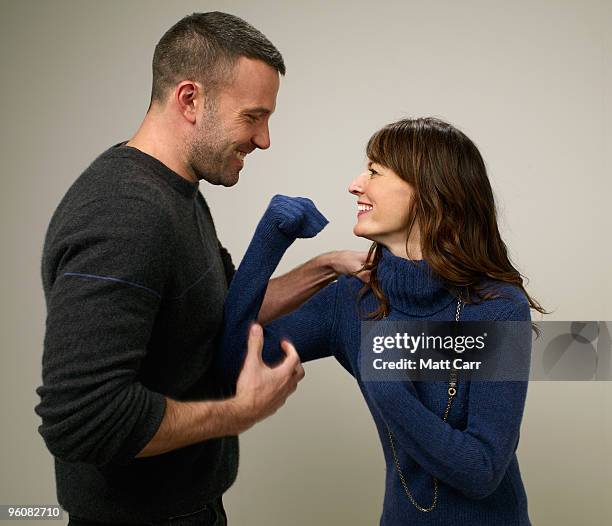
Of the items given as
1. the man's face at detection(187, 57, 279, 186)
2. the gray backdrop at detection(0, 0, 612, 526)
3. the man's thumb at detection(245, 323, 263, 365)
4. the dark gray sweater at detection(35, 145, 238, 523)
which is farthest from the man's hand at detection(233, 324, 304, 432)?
the gray backdrop at detection(0, 0, 612, 526)

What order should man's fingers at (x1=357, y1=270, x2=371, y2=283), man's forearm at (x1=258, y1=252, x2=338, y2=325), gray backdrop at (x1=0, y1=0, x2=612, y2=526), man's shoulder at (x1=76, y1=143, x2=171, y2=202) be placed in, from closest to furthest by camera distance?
1. man's shoulder at (x1=76, y1=143, x2=171, y2=202)
2. man's fingers at (x1=357, y1=270, x2=371, y2=283)
3. man's forearm at (x1=258, y1=252, x2=338, y2=325)
4. gray backdrop at (x1=0, y1=0, x2=612, y2=526)

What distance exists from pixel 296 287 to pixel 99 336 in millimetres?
681

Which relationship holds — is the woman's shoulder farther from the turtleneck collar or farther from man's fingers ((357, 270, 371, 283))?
man's fingers ((357, 270, 371, 283))

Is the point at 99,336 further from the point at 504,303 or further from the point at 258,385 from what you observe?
the point at 504,303

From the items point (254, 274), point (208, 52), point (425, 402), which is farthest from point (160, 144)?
point (425, 402)

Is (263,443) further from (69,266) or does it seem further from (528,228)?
(69,266)

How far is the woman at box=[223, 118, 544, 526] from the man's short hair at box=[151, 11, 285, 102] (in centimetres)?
27

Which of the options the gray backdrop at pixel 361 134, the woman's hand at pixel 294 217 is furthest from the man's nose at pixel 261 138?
the gray backdrop at pixel 361 134

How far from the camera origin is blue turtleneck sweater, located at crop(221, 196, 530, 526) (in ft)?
4.25

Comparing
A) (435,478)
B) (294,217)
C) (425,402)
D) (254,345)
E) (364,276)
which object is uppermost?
(294,217)

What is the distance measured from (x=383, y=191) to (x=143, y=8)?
1482 mm

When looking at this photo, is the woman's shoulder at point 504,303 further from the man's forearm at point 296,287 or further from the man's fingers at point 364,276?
the man's forearm at point 296,287

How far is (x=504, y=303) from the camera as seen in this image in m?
1.39

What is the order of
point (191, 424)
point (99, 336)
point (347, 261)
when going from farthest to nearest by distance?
1. point (347, 261)
2. point (191, 424)
3. point (99, 336)
